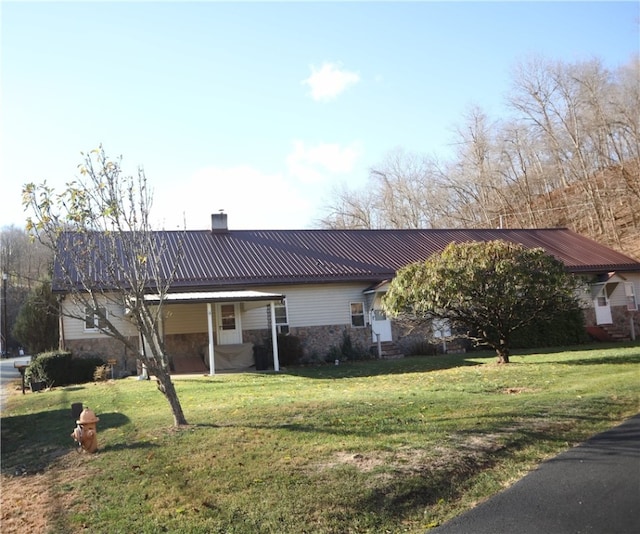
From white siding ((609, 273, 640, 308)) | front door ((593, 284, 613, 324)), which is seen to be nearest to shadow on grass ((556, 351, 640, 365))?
front door ((593, 284, 613, 324))

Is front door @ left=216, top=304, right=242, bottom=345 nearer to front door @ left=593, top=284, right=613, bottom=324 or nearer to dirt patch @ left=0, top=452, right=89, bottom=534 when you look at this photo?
dirt patch @ left=0, top=452, right=89, bottom=534

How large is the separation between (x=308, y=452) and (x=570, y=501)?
2.85 metres

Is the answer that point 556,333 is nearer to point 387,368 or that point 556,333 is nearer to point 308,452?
point 387,368

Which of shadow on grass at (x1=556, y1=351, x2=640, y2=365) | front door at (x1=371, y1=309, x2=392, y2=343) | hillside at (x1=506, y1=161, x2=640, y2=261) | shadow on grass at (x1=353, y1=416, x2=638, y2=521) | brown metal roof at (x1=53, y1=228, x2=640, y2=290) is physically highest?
hillside at (x1=506, y1=161, x2=640, y2=261)

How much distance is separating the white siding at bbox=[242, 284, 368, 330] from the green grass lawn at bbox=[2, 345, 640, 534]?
Answer: 1022 centimetres

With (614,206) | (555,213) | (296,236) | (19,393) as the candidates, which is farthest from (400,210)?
(19,393)

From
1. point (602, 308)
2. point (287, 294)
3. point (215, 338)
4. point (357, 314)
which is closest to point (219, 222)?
point (287, 294)

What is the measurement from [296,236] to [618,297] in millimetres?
16058

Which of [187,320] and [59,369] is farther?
[187,320]

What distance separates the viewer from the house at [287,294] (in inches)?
810

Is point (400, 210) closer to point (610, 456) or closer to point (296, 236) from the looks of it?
point (296, 236)

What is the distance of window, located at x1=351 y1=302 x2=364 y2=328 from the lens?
78.7 feet

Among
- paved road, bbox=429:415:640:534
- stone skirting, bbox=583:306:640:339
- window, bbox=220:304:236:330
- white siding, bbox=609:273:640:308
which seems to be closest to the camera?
paved road, bbox=429:415:640:534

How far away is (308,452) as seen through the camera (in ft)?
21.9
